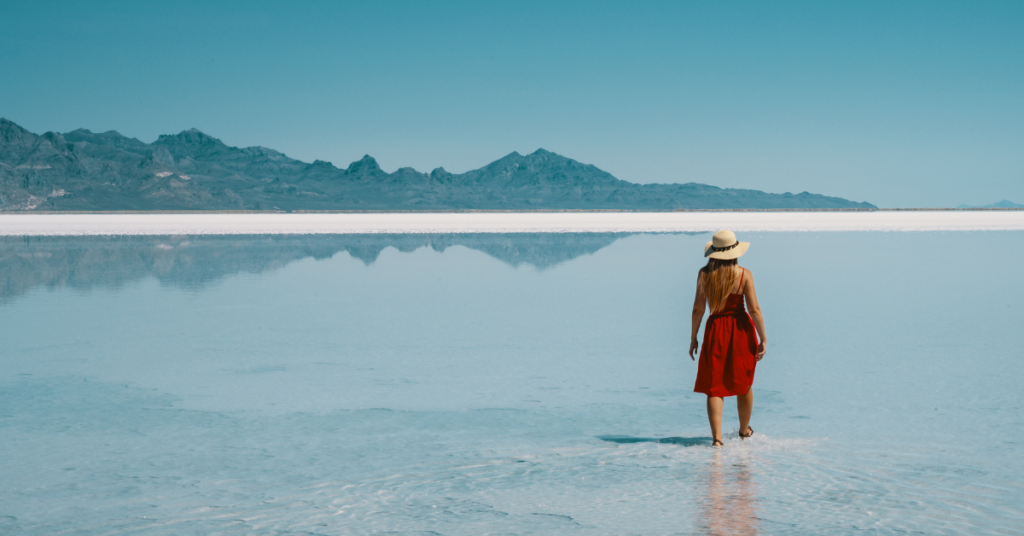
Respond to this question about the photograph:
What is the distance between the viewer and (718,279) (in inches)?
212

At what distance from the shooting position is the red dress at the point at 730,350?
545 centimetres

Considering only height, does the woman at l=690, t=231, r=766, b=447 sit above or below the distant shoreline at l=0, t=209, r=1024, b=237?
above

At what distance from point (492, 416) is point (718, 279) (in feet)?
6.41

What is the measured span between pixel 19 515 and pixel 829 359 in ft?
21.7

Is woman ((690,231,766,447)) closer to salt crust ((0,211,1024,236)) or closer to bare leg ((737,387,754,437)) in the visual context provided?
bare leg ((737,387,754,437))

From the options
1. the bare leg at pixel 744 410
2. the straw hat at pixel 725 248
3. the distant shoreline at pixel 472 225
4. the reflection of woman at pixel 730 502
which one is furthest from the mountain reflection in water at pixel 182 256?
the reflection of woman at pixel 730 502

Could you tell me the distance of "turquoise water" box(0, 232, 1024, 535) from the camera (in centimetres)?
447

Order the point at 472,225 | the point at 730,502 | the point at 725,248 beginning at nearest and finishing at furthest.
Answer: the point at 730,502
the point at 725,248
the point at 472,225

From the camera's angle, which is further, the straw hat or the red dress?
the red dress

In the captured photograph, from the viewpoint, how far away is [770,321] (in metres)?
10.8

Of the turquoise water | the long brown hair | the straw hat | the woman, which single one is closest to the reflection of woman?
the turquoise water

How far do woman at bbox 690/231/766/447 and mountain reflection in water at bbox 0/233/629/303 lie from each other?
1139 centimetres

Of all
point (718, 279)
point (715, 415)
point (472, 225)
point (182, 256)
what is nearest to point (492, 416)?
point (715, 415)

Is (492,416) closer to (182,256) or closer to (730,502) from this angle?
(730,502)
